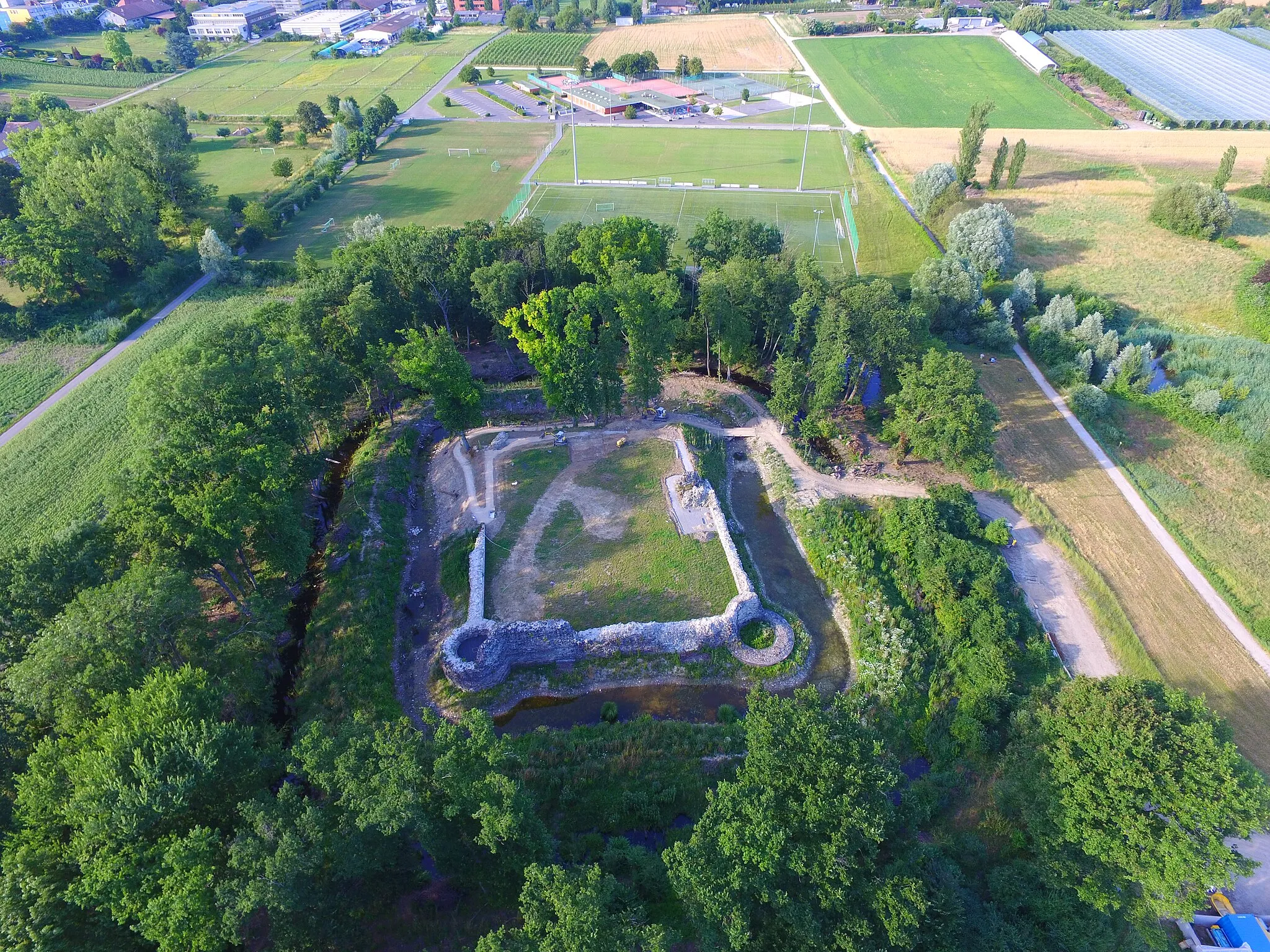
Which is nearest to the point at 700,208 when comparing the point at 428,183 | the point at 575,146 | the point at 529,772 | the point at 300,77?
the point at 575,146

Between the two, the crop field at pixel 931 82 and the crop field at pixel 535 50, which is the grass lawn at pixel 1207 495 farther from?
the crop field at pixel 535 50

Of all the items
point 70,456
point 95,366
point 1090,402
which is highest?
point 1090,402

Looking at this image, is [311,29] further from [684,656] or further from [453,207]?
[684,656]

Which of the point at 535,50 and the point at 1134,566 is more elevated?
the point at 535,50

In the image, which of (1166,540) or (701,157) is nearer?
(1166,540)

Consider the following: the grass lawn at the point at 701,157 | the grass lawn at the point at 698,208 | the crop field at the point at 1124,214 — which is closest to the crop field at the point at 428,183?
the grass lawn at the point at 701,157

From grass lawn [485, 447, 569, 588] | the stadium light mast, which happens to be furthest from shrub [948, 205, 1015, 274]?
grass lawn [485, 447, 569, 588]

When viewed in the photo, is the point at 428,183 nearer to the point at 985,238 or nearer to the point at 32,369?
the point at 32,369
